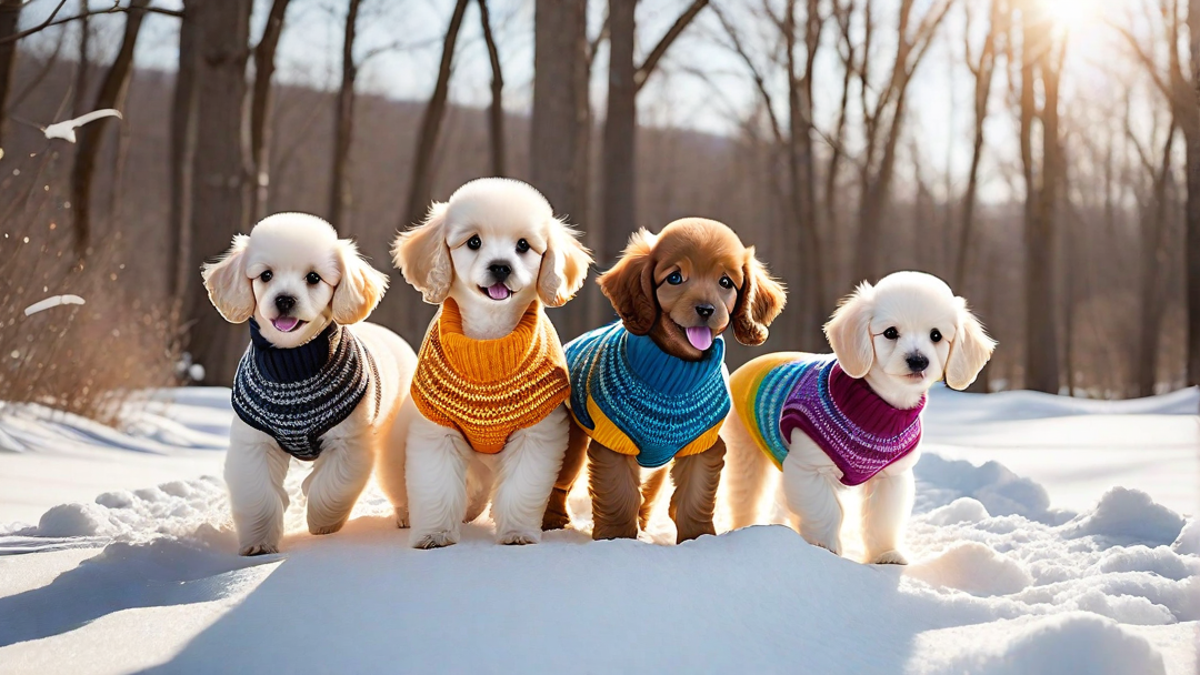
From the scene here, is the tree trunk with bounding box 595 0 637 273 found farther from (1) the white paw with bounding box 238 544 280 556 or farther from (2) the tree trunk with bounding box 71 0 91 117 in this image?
(2) the tree trunk with bounding box 71 0 91 117

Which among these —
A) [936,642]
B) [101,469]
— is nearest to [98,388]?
[101,469]

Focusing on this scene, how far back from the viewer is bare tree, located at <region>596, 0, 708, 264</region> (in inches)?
434

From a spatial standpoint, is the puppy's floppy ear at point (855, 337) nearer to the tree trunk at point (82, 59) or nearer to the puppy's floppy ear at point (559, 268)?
the puppy's floppy ear at point (559, 268)

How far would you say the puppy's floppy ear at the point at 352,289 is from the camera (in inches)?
143

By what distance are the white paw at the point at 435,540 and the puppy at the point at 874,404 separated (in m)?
1.28

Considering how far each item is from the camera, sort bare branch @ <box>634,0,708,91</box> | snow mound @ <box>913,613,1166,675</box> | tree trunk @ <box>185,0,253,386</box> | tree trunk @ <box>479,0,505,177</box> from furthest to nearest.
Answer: tree trunk @ <box>479,0,505,177</box>
bare branch @ <box>634,0,708,91</box>
tree trunk @ <box>185,0,253,386</box>
snow mound @ <box>913,613,1166,675</box>

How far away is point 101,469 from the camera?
18.1 ft

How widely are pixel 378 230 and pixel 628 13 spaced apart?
79.3 feet

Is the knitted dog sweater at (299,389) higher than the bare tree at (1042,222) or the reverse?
the reverse

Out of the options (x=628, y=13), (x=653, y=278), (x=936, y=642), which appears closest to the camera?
(x=936, y=642)

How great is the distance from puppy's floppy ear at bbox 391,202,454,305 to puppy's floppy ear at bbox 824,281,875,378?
1429 mm

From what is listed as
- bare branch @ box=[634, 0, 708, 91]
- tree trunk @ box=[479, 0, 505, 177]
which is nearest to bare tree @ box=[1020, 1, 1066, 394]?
bare branch @ box=[634, 0, 708, 91]

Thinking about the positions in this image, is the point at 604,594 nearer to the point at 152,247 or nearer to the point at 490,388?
the point at 490,388

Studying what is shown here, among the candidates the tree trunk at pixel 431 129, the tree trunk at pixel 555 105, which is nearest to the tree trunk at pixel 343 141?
the tree trunk at pixel 431 129
